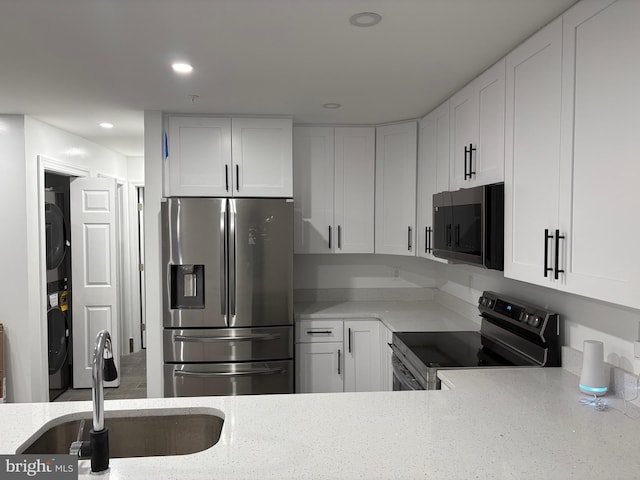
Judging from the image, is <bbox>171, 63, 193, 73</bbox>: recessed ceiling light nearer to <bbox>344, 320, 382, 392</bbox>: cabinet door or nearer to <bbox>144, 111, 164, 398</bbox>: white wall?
<bbox>144, 111, 164, 398</bbox>: white wall

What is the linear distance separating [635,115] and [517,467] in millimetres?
1073

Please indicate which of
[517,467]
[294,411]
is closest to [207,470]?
[294,411]

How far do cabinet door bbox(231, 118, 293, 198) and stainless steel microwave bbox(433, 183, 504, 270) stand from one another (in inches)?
46.9

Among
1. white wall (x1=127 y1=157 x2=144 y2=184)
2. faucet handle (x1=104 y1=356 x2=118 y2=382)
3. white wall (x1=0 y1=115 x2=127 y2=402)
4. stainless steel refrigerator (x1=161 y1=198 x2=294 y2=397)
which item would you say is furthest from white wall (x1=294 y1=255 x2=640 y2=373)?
white wall (x1=127 y1=157 x2=144 y2=184)

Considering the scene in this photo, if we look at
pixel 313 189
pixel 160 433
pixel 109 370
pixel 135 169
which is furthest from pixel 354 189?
pixel 135 169

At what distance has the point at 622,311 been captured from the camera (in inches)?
72.5

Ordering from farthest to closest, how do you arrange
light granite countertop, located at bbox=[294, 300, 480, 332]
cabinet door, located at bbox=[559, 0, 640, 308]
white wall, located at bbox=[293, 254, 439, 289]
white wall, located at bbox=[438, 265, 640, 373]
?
white wall, located at bbox=[293, 254, 439, 289] → light granite countertop, located at bbox=[294, 300, 480, 332] → white wall, located at bbox=[438, 265, 640, 373] → cabinet door, located at bbox=[559, 0, 640, 308]

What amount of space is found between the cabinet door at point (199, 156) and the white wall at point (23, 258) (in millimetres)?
1084

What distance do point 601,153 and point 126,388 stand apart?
174 inches

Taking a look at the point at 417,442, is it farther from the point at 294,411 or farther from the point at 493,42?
the point at 493,42

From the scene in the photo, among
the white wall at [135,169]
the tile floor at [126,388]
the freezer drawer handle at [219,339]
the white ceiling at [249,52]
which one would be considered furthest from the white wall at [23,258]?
the white wall at [135,169]

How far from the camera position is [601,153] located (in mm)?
1547

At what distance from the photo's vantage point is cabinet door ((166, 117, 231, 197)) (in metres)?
3.40

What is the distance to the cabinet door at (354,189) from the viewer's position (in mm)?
3832
